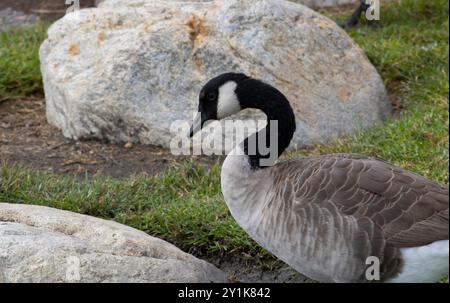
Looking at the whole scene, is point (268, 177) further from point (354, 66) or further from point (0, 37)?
point (0, 37)

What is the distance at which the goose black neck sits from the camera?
4.46m

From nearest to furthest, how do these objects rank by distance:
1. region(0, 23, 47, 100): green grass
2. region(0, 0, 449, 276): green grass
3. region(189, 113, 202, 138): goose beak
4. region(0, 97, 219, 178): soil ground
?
1. region(189, 113, 202, 138): goose beak
2. region(0, 0, 449, 276): green grass
3. region(0, 97, 219, 178): soil ground
4. region(0, 23, 47, 100): green grass

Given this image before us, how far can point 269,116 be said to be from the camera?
4.51m

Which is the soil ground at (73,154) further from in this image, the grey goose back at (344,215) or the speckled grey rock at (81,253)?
the grey goose back at (344,215)

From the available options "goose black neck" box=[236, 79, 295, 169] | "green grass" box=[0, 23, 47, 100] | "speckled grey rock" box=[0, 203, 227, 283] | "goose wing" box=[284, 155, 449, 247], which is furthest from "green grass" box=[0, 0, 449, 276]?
"goose wing" box=[284, 155, 449, 247]

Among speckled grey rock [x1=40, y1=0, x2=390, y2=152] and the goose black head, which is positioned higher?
the goose black head

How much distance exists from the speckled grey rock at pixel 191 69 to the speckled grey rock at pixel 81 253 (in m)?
2.07

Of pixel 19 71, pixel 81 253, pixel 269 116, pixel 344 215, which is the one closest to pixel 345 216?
pixel 344 215

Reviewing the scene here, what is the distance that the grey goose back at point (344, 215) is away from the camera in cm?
386

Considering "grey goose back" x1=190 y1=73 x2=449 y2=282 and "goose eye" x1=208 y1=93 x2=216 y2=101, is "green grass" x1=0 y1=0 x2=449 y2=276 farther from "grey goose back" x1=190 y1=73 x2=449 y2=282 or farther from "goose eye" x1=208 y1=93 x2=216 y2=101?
"goose eye" x1=208 y1=93 x2=216 y2=101

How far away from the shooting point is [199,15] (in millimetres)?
6906

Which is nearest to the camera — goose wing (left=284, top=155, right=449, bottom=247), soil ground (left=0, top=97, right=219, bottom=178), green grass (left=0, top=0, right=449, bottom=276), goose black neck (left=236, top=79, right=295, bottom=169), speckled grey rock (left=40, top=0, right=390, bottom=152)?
goose wing (left=284, top=155, right=449, bottom=247)

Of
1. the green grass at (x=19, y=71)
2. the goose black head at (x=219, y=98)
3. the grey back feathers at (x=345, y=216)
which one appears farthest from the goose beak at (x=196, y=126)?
the green grass at (x=19, y=71)

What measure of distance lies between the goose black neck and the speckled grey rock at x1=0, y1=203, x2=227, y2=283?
0.66 meters
